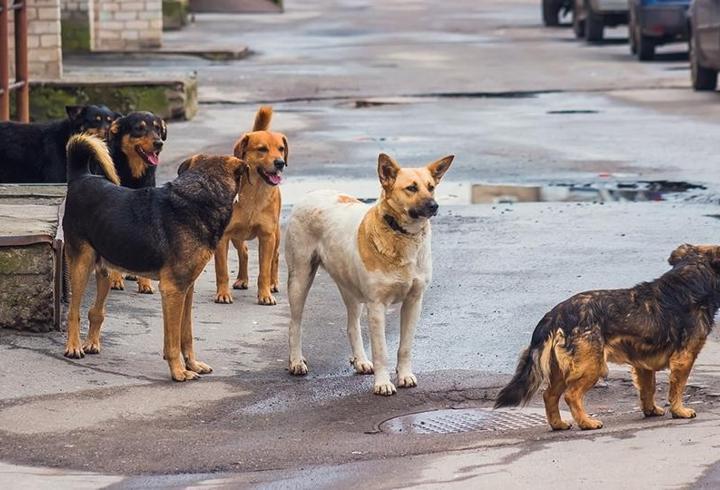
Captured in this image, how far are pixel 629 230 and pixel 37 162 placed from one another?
4427mm

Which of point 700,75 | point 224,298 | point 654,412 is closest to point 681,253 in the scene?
point 654,412

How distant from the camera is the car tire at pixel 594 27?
3344cm

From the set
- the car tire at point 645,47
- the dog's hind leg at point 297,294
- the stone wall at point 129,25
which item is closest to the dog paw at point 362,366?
the dog's hind leg at point 297,294

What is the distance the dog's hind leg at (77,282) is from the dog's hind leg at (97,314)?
0.09 meters

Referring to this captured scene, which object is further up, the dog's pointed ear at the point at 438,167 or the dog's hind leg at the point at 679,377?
the dog's pointed ear at the point at 438,167

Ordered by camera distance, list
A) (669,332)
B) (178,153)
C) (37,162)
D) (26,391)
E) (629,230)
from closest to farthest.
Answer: (669,332) → (26,391) → (37,162) → (629,230) → (178,153)

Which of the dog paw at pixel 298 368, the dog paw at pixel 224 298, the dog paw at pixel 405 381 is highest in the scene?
the dog paw at pixel 405 381

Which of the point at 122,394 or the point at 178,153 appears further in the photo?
the point at 178,153

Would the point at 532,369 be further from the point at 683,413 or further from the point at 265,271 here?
the point at 265,271

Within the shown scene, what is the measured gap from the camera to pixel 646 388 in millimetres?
7734

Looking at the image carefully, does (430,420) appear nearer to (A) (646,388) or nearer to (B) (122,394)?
(A) (646,388)

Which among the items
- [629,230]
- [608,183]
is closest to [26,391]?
[629,230]

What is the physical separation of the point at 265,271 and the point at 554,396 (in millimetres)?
3485

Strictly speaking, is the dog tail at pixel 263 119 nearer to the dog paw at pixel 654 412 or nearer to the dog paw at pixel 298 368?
the dog paw at pixel 298 368
